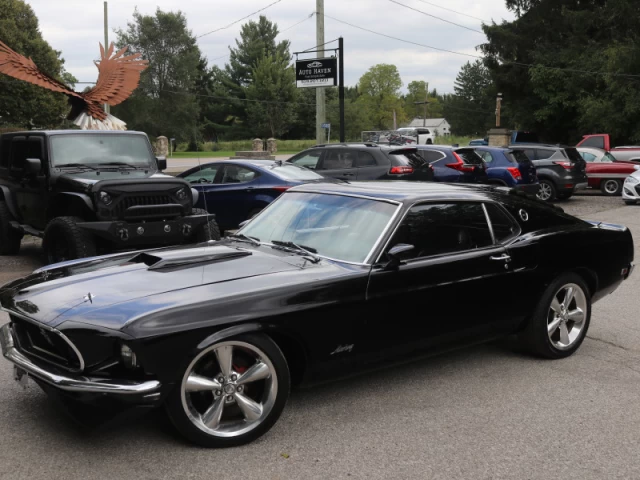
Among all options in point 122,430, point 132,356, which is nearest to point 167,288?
point 132,356

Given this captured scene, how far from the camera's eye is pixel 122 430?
156 inches

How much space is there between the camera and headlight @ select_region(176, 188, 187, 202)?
355 inches

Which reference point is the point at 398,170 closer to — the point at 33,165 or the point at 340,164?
the point at 340,164

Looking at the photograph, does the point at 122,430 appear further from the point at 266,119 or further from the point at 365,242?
the point at 266,119

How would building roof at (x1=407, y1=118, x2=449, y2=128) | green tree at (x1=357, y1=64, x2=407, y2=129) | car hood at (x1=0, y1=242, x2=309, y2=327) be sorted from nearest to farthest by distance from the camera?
car hood at (x1=0, y1=242, x2=309, y2=327) → green tree at (x1=357, y1=64, x2=407, y2=129) → building roof at (x1=407, y1=118, x2=449, y2=128)

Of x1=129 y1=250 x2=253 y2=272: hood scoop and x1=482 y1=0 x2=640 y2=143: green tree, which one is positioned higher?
x1=482 y1=0 x2=640 y2=143: green tree

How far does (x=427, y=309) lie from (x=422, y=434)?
909 mm

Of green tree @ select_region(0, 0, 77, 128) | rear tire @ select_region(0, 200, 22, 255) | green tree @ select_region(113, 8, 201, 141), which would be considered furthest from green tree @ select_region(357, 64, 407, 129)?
rear tire @ select_region(0, 200, 22, 255)

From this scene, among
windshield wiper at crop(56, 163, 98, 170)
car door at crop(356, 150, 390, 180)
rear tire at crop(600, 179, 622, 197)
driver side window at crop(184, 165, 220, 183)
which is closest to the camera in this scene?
windshield wiper at crop(56, 163, 98, 170)

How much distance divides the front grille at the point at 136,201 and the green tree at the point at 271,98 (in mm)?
73541

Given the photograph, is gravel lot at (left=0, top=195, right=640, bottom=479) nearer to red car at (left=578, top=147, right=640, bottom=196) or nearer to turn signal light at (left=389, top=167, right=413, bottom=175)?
turn signal light at (left=389, top=167, right=413, bottom=175)

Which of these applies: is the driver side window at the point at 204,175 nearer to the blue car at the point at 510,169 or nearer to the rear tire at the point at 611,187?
the blue car at the point at 510,169

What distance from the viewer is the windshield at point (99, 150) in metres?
9.42

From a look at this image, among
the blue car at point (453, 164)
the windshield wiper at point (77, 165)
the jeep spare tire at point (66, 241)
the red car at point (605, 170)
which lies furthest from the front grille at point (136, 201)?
the red car at point (605, 170)
